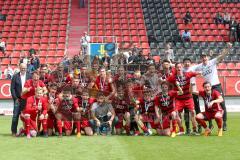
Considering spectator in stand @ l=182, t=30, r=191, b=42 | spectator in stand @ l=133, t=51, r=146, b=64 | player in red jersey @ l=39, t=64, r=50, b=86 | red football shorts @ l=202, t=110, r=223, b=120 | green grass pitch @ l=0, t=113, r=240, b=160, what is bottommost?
green grass pitch @ l=0, t=113, r=240, b=160

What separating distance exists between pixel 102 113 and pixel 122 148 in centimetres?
297

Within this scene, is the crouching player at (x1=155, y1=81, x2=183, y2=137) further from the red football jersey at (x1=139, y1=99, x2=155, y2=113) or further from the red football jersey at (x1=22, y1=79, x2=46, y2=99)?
the red football jersey at (x1=22, y1=79, x2=46, y2=99)

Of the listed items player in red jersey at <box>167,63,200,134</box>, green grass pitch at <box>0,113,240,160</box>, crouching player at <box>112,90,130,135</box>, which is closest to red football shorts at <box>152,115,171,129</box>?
player in red jersey at <box>167,63,200,134</box>


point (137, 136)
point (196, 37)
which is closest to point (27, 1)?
point (196, 37)

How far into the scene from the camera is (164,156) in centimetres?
838

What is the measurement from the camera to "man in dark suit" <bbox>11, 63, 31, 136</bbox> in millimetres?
12188

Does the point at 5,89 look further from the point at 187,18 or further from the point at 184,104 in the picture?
the point at 187,18

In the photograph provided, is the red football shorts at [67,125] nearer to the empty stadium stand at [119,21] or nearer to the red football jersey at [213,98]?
the red football jersey at [213,98]

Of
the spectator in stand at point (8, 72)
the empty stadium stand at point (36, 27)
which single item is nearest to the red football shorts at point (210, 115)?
the spectator in stand at point (8, 72)

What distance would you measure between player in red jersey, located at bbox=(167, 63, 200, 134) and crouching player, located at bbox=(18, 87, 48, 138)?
3.06 m

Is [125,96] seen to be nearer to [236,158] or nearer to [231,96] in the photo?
[236,158]

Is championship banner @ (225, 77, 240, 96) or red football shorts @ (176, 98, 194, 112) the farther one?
championship banner @ (225, 77, 240, 96)

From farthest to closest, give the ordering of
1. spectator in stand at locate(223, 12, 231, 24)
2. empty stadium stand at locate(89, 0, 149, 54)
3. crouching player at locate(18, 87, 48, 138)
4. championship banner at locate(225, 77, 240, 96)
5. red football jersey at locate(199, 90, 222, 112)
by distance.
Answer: spectator in stand at locate(223, 12, 231, 24) → empty stadium stand at locate(89, 0, 149, 54) → championship banner at locate(225, 77, 240, 96) → red football jersey at locate(199, 90, 222, 112) → crouching player at locate(18, 87, 48, 138)

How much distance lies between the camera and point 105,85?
12.2m
